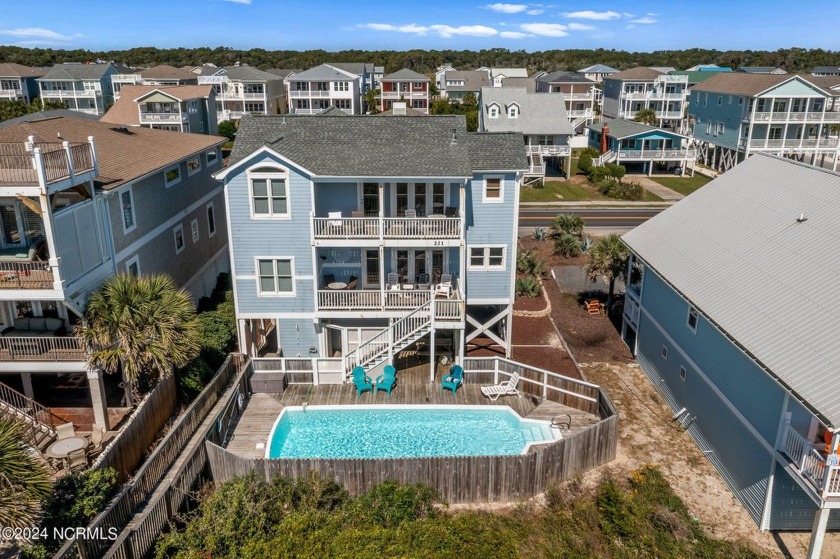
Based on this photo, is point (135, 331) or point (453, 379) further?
point (453, 379)

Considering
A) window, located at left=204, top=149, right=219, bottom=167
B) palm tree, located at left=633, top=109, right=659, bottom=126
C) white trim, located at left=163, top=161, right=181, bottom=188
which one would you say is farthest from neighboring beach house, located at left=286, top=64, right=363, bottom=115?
white trim, located at left=163, top=161, right=181, bottom=188

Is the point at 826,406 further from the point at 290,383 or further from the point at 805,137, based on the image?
the point at 805,137

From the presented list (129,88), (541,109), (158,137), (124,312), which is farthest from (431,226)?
(129,88)

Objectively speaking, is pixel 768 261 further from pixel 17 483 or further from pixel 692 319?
Result: pixel 17 483

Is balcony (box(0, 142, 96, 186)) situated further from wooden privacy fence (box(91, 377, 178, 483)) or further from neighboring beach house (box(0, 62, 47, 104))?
neighboring beach house (box(0, 62, 47, 104))

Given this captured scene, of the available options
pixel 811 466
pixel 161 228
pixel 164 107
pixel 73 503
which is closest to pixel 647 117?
pixel 164 107

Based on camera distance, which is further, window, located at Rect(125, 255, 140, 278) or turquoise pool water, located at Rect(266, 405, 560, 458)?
window, located at Rect(125, 255, 140, 278)

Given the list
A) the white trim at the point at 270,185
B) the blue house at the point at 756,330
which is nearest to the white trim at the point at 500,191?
the blue house at the point at 756,330

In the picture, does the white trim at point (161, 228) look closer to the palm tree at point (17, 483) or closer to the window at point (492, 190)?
the palm tree at point (17, 483)
